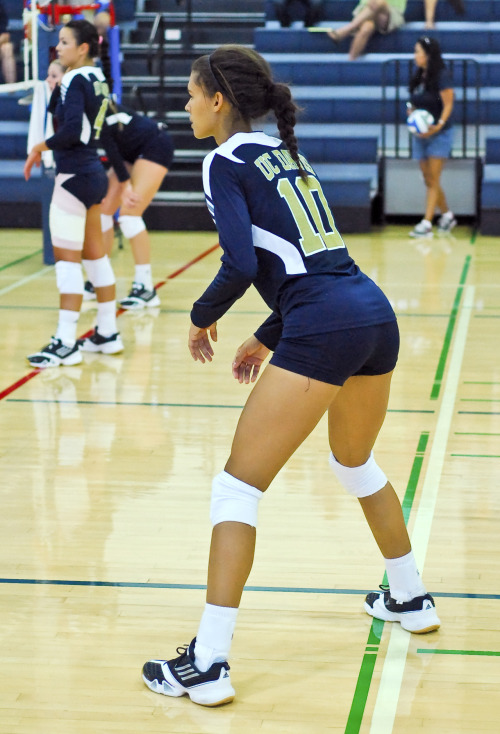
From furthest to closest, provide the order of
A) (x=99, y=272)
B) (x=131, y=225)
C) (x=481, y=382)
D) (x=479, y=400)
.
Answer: (x=131, y=225) < (x=99, y=272) < (x=481, y=382) < (x=479, y=400)

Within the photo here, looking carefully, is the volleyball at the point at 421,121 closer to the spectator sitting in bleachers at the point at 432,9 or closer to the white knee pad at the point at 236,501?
the spectator sitting in bleachers at the point at 432,9

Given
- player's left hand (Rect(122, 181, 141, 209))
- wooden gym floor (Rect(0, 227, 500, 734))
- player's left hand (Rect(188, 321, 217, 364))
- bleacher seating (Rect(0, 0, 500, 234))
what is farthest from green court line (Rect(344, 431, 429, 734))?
bleacher seating (Rect(0, 0, 500, 234))

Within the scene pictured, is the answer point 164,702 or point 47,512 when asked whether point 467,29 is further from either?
point 164,702

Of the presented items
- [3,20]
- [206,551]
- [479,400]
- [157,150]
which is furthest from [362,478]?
[3,20]

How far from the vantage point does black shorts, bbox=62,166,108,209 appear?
5.48 meters

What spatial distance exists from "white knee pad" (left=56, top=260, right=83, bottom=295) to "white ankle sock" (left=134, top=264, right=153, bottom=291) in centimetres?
124

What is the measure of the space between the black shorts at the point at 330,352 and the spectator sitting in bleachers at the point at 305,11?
10.4 m

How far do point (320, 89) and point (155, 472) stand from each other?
27.0ft

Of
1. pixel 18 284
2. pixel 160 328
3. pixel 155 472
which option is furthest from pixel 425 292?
pixel 155 472

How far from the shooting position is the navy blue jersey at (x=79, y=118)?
538 centimetres

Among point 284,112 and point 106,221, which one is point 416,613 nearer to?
point 284,112

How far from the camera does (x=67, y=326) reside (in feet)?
18.6

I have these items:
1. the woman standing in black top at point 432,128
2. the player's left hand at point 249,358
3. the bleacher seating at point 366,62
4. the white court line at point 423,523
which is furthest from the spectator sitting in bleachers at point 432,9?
the player's left hand at point 249,358

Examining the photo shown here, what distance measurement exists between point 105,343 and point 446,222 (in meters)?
4.74
